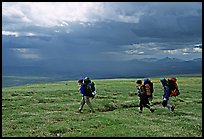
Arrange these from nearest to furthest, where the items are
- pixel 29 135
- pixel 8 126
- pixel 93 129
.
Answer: pixel 29 135 → pixel 93 129 → pixel 8 126

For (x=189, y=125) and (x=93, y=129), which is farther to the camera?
(x=189, y=125)

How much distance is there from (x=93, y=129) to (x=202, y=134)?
7.22m

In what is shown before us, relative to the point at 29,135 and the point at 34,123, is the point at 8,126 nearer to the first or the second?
the point at 34,123

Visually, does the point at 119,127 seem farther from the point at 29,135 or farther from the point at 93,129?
the point at 29,135

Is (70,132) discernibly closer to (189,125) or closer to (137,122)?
(137,122)

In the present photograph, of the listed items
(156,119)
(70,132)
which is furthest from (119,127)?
(156,119)

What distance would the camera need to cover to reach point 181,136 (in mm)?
22250

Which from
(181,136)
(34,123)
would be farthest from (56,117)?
(181,136)

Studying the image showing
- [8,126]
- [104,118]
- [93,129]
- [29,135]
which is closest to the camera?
[29,135]

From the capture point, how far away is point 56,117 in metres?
29.6

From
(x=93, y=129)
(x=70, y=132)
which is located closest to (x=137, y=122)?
(x=93, y=129)

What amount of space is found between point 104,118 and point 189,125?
6.50 meters

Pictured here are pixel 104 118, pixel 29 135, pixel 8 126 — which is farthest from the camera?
pixel 104 118

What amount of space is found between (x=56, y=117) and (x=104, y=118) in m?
4.30
